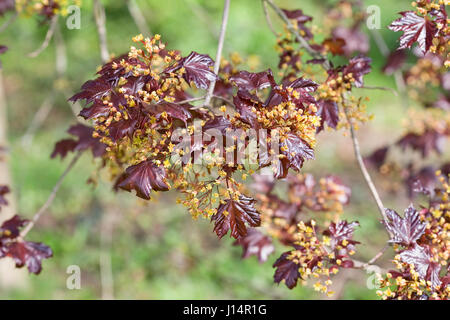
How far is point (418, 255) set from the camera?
1.54m

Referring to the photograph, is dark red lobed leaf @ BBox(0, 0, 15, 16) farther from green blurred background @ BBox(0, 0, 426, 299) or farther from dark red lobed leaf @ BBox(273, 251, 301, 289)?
dark red lobed leaf @ BBox(273, 251, 301, 289)

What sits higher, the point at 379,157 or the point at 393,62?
the point at 393,62

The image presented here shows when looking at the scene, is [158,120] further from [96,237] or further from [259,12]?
[259,12]

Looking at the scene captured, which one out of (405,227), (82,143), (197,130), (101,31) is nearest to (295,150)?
(197,130)

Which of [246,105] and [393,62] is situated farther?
[393,62]

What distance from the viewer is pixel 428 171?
3400mm

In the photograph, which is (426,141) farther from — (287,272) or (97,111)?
(97,111)

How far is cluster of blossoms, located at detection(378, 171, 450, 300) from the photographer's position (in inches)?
58.9

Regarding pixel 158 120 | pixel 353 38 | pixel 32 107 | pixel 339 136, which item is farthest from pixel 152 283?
pixel 32 107

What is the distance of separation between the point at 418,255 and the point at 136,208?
3.89 m

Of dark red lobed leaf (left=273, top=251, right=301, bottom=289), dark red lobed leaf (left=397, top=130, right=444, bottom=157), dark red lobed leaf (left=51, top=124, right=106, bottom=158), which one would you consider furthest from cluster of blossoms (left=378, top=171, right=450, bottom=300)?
dark red lobed leaf (left=397, top=130, right=444, bottom=157)

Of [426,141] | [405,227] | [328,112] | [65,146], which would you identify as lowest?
[405,227]

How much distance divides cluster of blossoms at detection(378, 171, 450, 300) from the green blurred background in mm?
1054
